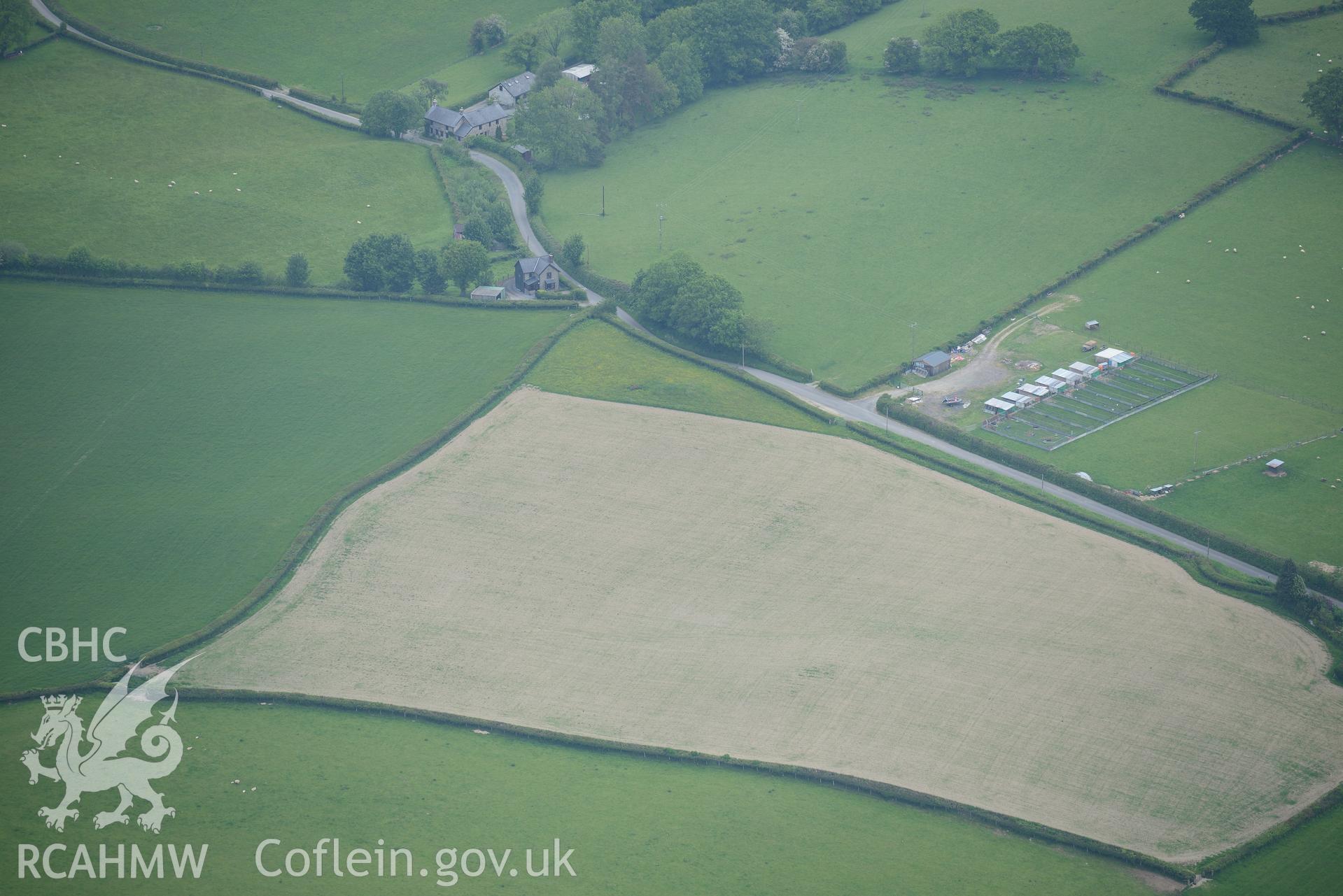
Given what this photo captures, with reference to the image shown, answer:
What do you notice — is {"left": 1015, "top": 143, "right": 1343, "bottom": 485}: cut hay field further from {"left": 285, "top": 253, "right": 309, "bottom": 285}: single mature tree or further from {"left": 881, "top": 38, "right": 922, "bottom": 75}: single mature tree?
{"left": 285, "top": 253, "right": 309, "bottom": 285}: single mature tree

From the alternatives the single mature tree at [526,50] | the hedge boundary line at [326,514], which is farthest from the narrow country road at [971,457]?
the single mature tree at [526,50]

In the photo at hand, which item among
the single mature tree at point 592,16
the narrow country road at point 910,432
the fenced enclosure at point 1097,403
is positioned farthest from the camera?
the single mature tree at point 592,16

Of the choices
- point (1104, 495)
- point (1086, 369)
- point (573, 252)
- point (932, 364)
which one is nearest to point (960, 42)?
point (573, 252)

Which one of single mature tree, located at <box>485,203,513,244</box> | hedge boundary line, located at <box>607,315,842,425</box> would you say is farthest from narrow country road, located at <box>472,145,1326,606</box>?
single mature tree, located at <box>485,203,513,244</box>

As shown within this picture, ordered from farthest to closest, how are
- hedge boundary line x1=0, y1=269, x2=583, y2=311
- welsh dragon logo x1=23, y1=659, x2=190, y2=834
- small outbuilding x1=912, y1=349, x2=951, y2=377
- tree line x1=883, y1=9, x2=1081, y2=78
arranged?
tree line x1=883, y1=9, x2=1081, y2=78, hedge boundary line x1=0, y1=269, x2=583, y2=311, small outbuilding x1=912, y1=349, x2=951, y2=377, welsh dragon logo x1=23, y1=659, x2=190, y2=834

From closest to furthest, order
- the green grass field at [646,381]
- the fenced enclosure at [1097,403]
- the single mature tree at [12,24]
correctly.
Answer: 1. the fenced enclosure at [1097,403]
2. the green grass field at [646,381]
3. the single mature tree at [12,24]

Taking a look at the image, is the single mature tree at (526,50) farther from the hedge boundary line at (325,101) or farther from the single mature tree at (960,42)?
the single mature tree at (960,42)
